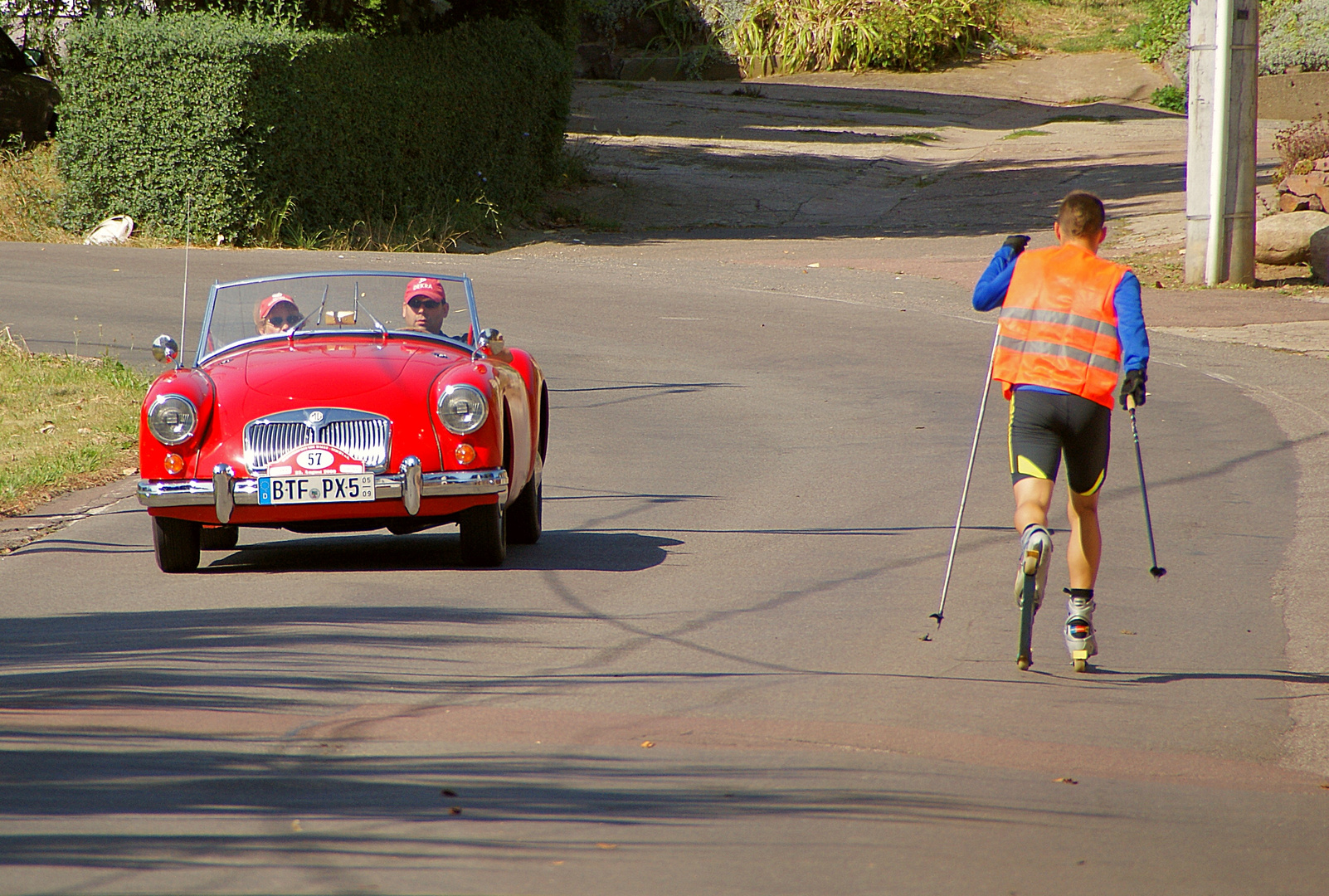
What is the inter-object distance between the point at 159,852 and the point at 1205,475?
7.95 meters

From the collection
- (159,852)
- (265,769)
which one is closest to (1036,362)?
(265,769)

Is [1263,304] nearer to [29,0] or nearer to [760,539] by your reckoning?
[760,539]

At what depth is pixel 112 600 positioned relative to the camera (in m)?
7.34

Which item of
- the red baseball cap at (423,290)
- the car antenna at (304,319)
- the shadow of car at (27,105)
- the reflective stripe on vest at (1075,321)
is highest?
the shadow of car at (27,105)

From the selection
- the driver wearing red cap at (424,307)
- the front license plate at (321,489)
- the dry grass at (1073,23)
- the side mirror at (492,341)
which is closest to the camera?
the front license plate at (321,489)

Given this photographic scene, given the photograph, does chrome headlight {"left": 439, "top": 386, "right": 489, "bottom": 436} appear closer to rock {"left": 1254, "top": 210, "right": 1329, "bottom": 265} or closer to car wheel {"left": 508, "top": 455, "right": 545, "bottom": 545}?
car wheel {"left": 508, "top": 455, "right": 545, "bottom": 545}

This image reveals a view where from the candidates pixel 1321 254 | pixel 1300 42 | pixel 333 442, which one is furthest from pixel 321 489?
pixel 1300 42

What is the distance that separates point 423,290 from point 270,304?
799 millimetres

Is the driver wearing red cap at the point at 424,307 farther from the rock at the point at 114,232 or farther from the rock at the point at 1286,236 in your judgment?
the rock at the point at 114,232

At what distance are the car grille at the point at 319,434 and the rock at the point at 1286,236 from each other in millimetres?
15336

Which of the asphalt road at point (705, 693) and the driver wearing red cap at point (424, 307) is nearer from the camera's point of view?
the asphalt road at point (705, 693)

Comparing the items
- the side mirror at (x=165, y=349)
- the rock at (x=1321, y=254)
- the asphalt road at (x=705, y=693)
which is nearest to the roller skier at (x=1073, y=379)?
the asphalt road at (x=705, y=693)

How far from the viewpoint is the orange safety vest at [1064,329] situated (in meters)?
6.23

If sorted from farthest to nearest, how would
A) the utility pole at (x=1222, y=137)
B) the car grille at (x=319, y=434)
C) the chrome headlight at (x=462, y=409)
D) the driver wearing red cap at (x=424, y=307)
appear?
1. the utility pole at (x=1222, y=137)
2. the driver wearing red cap at (x=424, y=307)
3. the chrome headlight at (x=462, y=409)
4. the car grille at (x=319, y=434)
